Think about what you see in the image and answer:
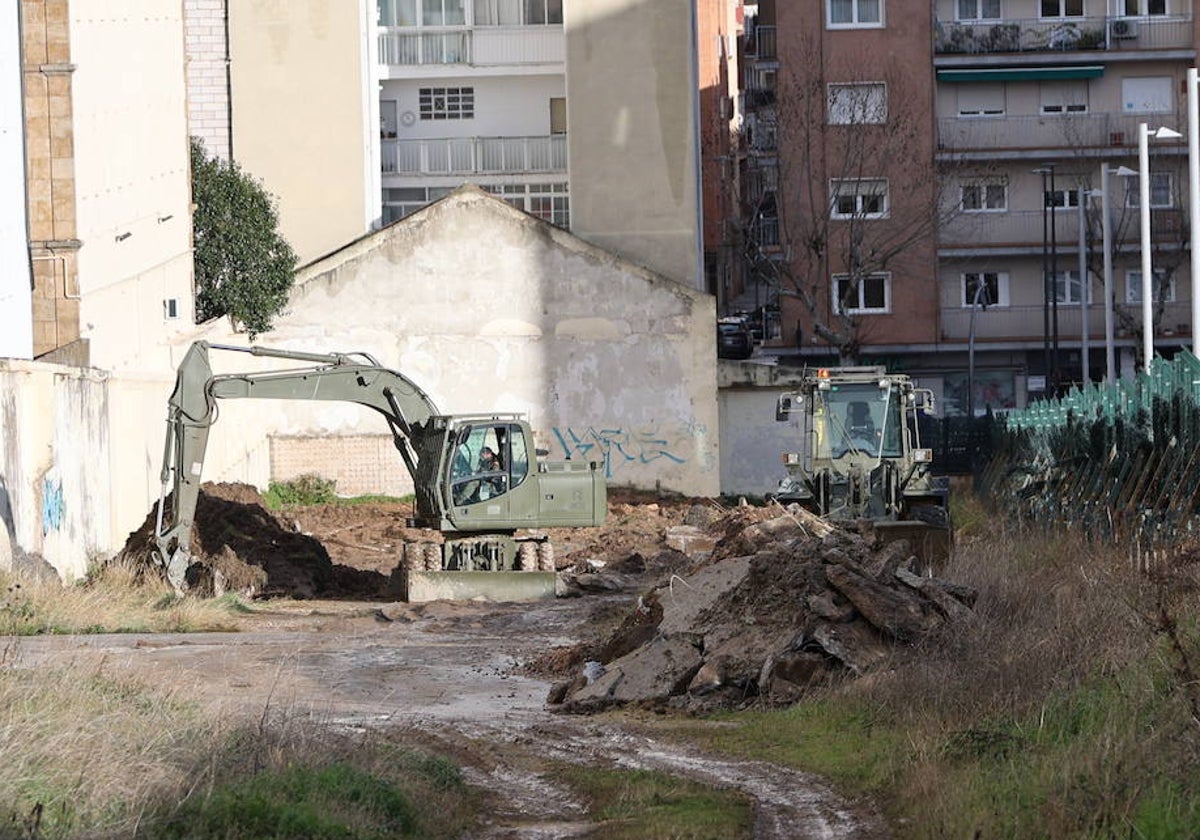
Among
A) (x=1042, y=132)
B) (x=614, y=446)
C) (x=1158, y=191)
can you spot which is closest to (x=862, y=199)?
(x=1042, y=132)

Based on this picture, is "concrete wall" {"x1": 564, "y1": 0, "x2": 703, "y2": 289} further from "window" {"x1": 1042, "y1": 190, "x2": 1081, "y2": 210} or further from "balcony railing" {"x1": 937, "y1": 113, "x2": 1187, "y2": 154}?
"window" {"x1": 1042, "y1": 190, "x2": 1081, "y2": 210}

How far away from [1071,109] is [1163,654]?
172ft

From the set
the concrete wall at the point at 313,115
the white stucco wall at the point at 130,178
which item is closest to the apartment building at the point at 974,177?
the concrete wall at the point at 313,115

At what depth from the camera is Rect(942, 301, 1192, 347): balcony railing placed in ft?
205

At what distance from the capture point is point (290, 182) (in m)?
47.6

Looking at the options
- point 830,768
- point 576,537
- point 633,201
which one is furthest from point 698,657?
point 633,201

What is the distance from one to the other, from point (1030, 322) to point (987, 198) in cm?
420

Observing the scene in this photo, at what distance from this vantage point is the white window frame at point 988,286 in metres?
63.1

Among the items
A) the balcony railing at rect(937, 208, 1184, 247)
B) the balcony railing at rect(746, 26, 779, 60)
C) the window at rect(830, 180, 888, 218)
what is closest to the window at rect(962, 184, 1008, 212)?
the balcony railing at rect(937, 208, 1184, 247)

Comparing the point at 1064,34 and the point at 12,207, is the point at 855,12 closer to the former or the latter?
the point at 1064,34

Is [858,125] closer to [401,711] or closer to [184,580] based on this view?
[184,580]

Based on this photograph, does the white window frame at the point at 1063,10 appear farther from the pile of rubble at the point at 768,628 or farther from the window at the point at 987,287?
the pile of rubble at the point at 768,628

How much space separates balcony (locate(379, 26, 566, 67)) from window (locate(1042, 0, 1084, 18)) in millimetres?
20515

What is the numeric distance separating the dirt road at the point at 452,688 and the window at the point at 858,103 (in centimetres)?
3611
